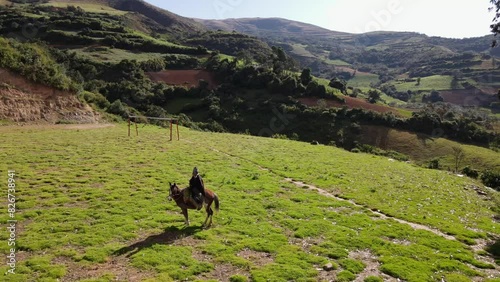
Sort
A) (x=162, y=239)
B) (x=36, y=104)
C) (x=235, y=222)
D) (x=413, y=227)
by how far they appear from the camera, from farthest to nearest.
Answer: (x=36, y=104), (x=413, y=227), (x=235, y=222), (x=162, y=239)

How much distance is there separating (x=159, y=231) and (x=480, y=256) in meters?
14.9

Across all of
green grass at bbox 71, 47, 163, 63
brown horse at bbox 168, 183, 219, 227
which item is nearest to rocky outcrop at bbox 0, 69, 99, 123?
brown horse at bbox 168, 183, 219, 227

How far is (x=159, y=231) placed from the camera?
15336 millimetres

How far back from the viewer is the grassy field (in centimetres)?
1260

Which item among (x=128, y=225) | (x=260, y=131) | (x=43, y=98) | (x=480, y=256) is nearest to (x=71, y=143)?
(x=43, y=98)

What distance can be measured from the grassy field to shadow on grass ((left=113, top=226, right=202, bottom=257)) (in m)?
0.05

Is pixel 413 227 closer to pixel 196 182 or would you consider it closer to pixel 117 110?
pixel 196 182

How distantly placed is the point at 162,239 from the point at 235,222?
392 cm

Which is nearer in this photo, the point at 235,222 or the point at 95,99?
the point at 235,222

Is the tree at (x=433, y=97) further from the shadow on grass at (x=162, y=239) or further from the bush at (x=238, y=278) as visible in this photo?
the bush at (x=238, y=278)

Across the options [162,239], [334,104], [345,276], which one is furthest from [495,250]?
[334,104]

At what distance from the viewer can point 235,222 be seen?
17.0m

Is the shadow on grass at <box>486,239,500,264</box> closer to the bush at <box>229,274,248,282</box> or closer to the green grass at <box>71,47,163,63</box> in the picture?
the bush at <box>229,274,248,282</box>

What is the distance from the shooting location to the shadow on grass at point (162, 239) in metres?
13.3
